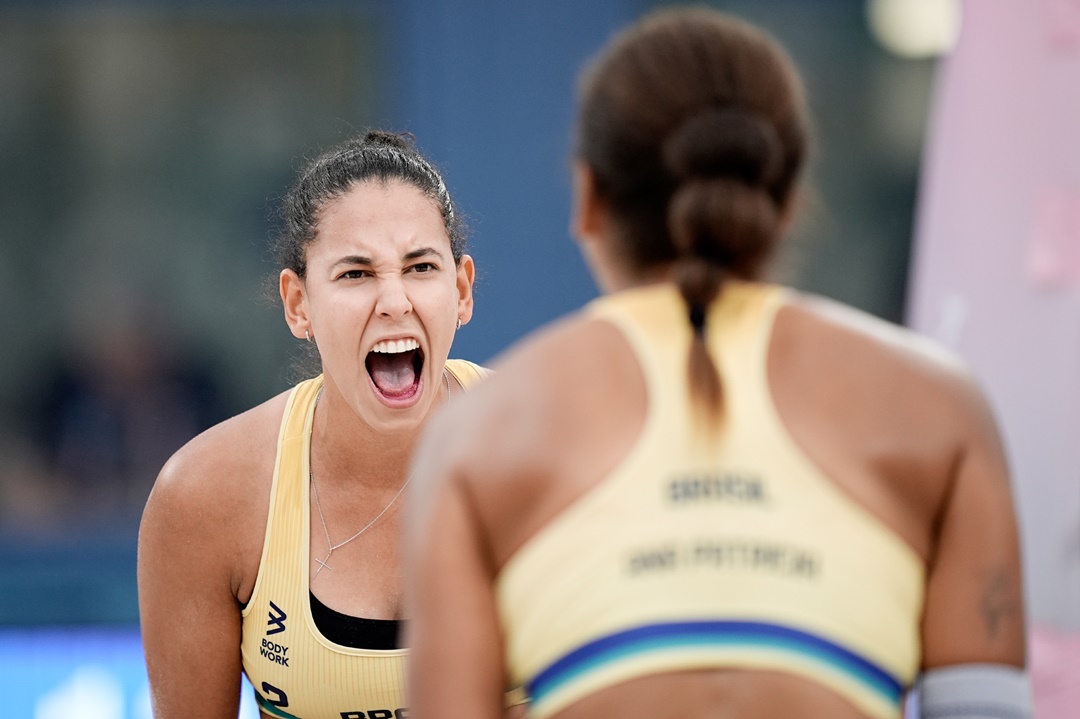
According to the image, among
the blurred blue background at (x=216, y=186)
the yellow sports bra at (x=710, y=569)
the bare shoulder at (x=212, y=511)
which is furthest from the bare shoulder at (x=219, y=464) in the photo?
the blurred blue background at (x=216, y=186)

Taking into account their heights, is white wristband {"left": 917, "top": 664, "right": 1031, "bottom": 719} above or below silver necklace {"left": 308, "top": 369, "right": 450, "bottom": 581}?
below

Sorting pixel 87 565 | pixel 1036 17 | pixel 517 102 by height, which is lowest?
pixel 1036 17

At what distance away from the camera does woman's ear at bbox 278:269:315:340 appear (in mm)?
2768

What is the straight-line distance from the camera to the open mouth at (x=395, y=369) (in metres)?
2.66

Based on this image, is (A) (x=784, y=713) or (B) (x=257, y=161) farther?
(B) (x=257, y=161)

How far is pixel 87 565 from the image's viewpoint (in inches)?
239

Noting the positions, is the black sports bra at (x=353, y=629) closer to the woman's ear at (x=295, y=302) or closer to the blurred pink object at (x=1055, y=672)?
the woman's ear at (x=295, y=302)

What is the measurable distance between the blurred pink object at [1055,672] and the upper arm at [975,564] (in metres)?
1.11

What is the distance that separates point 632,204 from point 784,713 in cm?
57

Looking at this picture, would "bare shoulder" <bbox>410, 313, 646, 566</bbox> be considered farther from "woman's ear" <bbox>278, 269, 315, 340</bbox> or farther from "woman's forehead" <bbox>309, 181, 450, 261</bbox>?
"woman's ear" <bbox>278, 269, 315, 340</bbox>

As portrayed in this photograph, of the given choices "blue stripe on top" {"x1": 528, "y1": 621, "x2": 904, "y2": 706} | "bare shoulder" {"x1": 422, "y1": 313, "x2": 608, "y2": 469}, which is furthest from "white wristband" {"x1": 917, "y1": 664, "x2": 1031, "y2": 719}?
"bare shoulder" {"x1": 422, "y1": 313, "x2": 608, "y2": 469}

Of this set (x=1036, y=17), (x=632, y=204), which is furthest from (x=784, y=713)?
(x=1036, y=17)

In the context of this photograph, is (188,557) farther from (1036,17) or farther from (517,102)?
(517,102)

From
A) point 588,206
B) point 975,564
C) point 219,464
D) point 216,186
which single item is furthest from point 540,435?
point 216,186
